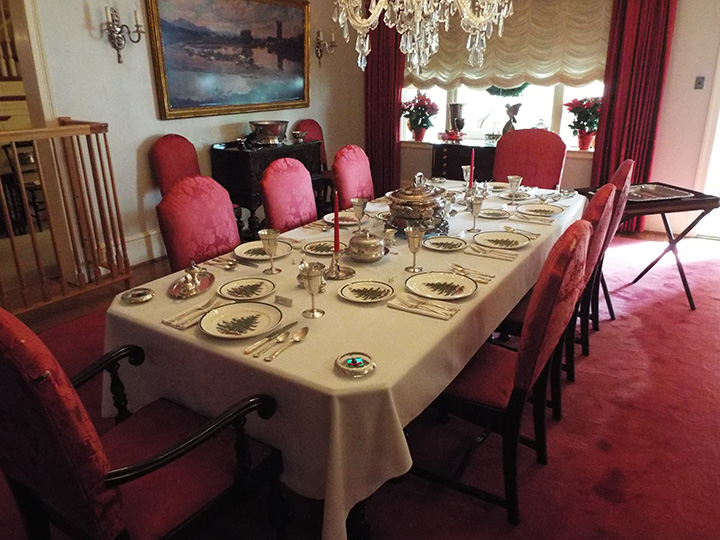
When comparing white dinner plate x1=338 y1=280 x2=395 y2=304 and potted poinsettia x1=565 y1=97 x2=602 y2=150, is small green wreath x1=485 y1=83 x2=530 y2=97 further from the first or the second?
white dinner plate x1=338 y1=280 x2=395 y2=304

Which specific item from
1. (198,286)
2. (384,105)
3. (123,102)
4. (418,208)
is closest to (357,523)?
(198,286)

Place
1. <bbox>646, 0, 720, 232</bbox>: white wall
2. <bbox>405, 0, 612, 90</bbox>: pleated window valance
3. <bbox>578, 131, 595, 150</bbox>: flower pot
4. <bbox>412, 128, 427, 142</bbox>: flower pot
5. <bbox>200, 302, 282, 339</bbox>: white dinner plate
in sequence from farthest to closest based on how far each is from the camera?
<bbox>412, 128, 427, 142</bbox>: flower pot, <bbox>578, 131, 595, 150</bbox>: flower pot, <bbox>405, 0, 612, 90</bbox>: pleated window valance, <bbox>646, 0, 720, 232</bbox>: white wall, <bbox>200, 302, 282, 339</bbox>: white dinner plate

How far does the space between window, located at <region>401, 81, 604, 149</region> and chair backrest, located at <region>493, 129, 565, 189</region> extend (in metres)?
1.42

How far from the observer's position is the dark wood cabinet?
192 inches

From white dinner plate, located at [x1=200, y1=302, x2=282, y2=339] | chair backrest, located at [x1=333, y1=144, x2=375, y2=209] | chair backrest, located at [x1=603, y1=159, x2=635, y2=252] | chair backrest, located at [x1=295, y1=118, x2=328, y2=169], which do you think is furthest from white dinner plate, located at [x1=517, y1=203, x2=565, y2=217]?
chair backrest, located at [x1=295, y1=118, x2=328, y2=169]

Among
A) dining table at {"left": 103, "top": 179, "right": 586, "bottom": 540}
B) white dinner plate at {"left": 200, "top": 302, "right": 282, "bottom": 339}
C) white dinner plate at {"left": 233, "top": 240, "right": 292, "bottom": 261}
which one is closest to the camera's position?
dining table at {"left": 103, "top": 179, "right": 586, "bottom": 540}

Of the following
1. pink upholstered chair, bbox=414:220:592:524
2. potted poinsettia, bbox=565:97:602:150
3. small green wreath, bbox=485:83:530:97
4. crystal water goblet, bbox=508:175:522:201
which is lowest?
pink upholstered chair, bbox=414:220:592:524

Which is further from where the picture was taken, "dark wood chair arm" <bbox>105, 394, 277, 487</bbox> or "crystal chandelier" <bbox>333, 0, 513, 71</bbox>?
"crystal chandelier" <bbox>333, 0, 513, 71</bbox>

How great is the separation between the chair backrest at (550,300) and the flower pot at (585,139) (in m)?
3.65

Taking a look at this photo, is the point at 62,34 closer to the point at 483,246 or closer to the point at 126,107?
the point at 126,107

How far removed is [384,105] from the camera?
5.60 meters

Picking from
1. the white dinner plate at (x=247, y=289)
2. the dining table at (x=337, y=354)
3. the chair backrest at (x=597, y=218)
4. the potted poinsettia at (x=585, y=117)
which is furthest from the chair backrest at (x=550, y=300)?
the potted poinsettia at (x=585, y=117)

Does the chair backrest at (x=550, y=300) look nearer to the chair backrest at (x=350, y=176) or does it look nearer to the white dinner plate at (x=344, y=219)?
the white dinner plate at (x=344, y=219)

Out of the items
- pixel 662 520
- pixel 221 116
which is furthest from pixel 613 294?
pixel 221 116
